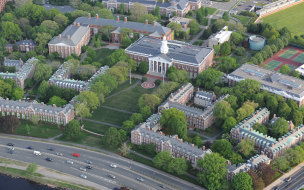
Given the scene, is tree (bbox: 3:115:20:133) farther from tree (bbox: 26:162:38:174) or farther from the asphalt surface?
the asphalt surface

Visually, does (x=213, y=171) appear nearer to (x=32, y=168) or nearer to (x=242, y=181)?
(x=242, y=181)

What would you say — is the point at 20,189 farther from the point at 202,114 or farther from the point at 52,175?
the point at 202,114

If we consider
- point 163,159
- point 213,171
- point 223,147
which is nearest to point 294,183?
point 223,147

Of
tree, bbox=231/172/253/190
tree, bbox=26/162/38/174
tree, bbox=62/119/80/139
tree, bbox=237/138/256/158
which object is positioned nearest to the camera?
tree, bbox=231/172/253/190

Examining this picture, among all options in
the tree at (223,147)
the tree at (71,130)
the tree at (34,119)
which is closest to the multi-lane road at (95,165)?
the tree at (71,130)

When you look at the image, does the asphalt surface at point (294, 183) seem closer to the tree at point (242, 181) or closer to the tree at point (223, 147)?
the tree at point (242, 181)

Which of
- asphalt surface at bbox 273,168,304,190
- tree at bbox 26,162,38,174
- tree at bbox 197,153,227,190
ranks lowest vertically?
tree at bbox 26,162,38,174

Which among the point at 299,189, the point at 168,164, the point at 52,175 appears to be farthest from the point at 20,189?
the point at 299,189

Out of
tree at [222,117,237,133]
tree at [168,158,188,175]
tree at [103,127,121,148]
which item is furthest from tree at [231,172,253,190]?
tree at [103,127,121,148]
